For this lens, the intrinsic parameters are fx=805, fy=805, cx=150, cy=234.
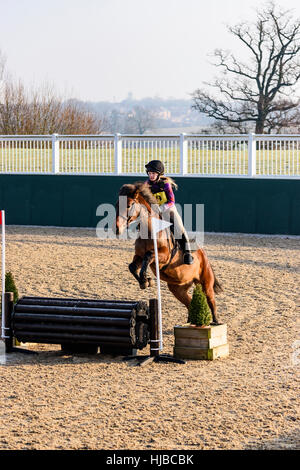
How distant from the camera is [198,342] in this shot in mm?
8883

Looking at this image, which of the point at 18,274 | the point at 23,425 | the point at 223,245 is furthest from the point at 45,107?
the point at 23,425

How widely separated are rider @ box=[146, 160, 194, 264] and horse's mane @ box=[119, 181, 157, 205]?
0.50 ft

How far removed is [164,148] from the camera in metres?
21.8

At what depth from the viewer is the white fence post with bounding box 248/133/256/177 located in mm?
20016

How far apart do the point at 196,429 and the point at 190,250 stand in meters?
3.59

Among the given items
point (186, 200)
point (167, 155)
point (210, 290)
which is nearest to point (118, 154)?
point (167, 155)

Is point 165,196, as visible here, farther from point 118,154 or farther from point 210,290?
point 118,154

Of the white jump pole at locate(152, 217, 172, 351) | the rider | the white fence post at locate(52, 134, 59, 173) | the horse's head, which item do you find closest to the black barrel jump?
the white jump pole at locate(152, 217, 172, 351)

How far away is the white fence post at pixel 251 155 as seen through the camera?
2002cm

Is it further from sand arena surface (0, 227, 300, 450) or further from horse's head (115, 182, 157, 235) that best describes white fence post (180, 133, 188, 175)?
horse's head (115, 182, 157, 235)

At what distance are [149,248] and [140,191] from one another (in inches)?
25.8

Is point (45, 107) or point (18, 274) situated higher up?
point (45, 107)
